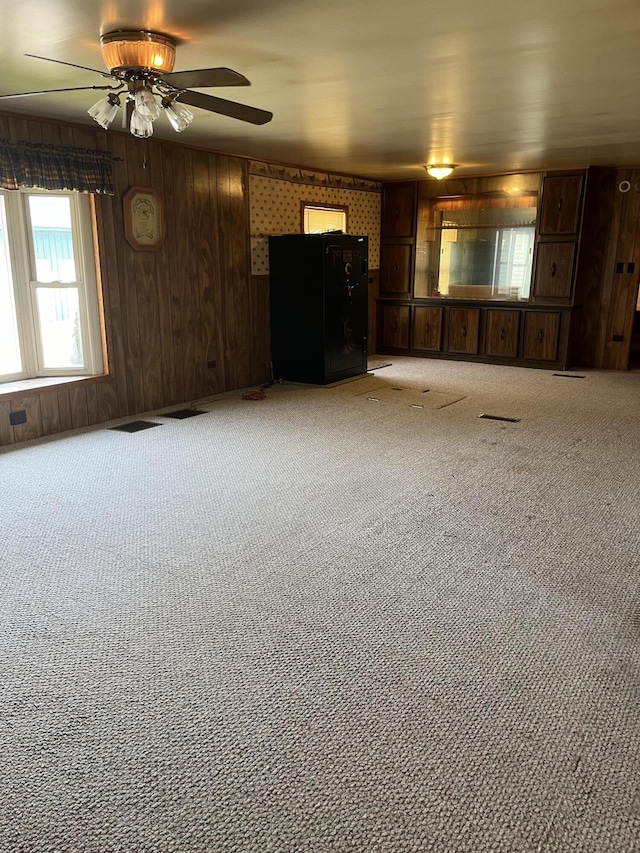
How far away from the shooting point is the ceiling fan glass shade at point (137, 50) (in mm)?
2846

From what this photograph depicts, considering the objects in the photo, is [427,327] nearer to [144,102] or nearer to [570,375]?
[570,375]

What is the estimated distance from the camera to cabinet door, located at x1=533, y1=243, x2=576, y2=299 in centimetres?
734

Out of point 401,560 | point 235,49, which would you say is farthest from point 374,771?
point 235,49

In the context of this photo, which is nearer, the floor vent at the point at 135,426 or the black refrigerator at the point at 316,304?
the floor vent at the point at 135,426

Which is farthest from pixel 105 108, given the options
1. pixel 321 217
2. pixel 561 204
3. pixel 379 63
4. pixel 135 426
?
pixel 561 204

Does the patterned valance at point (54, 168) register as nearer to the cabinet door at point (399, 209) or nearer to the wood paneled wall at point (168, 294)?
the wood paneled wall at point (168, 294)

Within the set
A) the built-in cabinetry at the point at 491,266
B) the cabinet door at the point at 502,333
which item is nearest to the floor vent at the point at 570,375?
the built-in cabinetry at the point at 491,266

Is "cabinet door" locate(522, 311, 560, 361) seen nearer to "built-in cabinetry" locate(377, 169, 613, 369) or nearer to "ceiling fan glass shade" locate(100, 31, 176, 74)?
"built-in cabinetry" locate(377, 169, 613, 369)

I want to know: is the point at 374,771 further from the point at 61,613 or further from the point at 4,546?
the point at 4,546

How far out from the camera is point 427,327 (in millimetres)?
8430

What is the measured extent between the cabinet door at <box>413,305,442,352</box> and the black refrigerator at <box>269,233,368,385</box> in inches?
65.7

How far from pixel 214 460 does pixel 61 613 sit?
6.24ft

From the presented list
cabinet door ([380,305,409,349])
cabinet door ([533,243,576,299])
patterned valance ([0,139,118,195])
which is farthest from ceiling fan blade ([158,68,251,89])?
cabinet door ([380,305,409,349])

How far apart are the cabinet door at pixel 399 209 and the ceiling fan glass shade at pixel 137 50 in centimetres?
573
